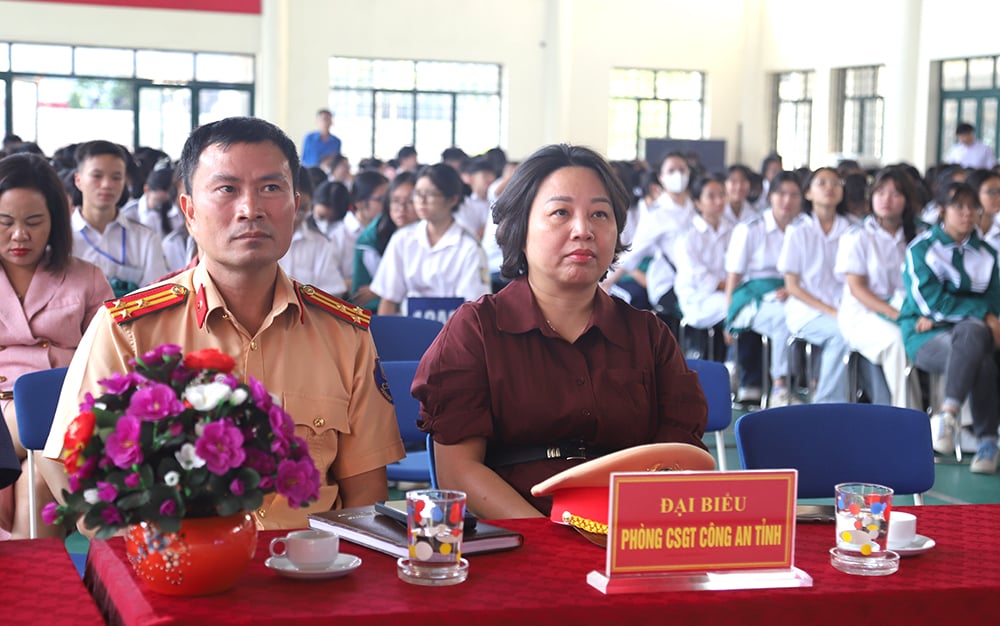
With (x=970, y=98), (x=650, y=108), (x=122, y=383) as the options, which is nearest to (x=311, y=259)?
(x=122, y=383)

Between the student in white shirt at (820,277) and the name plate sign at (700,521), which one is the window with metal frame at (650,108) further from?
the name plate sign at (700,521)

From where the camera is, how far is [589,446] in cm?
241

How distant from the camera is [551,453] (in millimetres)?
2404

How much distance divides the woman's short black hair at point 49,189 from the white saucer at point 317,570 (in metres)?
2.20

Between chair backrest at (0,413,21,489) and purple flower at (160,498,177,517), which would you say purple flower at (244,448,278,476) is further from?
chair backrest at (0,413,21,489)

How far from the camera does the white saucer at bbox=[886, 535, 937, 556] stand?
5.97 ft

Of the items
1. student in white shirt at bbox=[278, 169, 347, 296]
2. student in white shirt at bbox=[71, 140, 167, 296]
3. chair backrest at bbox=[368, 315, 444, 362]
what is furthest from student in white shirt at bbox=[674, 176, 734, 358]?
chair backrest at bbox=[368, 315, 444, 362]

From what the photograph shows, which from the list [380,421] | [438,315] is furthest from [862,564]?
[438,315]

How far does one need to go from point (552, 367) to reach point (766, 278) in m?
4.84

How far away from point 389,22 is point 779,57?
606cm

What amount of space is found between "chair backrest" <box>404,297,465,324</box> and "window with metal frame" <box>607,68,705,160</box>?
1474cm

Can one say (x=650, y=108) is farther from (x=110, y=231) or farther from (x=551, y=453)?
(x=551, y=453)

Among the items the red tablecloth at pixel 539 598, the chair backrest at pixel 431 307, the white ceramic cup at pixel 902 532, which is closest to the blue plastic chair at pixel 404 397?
the red tablecloth at pixel 539 598

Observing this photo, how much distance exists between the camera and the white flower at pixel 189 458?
4.81 feet
